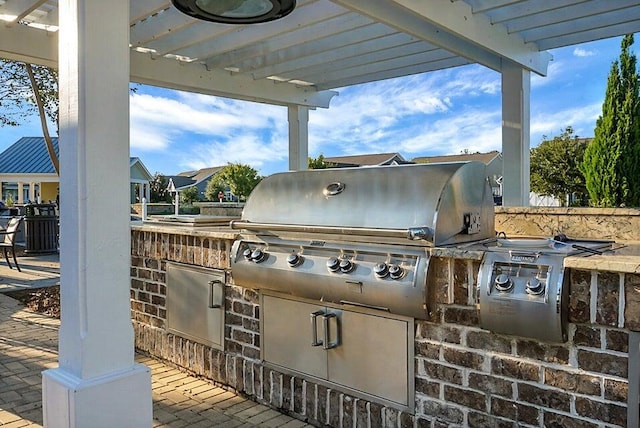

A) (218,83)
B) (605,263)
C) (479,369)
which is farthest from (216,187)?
(605,263)

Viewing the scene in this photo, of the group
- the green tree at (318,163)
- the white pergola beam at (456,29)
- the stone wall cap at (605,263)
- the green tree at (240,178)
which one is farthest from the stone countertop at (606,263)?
the green tree at (240,178)

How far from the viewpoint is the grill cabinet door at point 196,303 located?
10.2 feet

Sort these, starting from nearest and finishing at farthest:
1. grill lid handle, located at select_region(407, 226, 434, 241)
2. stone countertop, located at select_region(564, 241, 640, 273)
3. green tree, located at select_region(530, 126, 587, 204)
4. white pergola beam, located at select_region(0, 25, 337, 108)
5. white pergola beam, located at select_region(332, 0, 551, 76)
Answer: stone countertop, located at select_region(564, 241, 640, 273), grill lid handle, located at select_region(407, 226, 434, 241), white pergola beam, located at select_region(332, 0, 551, 76), white pergola beam, located at select_region(0, 25, 337, 108), green tree, located at select_region(530, 126, 587, 204)

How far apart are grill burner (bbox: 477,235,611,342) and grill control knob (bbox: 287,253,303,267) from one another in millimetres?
934

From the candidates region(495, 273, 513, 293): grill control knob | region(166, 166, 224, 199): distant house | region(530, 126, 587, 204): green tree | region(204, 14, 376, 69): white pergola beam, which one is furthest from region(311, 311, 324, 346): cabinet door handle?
region(166, 166, 224, 199): distant house

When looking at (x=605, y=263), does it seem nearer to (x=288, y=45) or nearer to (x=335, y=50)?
(x=288, y=45)

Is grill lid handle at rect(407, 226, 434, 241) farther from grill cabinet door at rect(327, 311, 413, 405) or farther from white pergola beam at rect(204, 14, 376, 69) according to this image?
white pergola beam at rect(204, 14, 376, 69)

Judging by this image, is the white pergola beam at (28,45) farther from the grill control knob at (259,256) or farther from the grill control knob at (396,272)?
the grill control knob at (396,272)

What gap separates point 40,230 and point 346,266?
952 cm

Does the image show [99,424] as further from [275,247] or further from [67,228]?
[275,247]

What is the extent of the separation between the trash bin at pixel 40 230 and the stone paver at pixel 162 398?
644 centimetres

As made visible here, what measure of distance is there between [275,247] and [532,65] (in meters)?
3.53

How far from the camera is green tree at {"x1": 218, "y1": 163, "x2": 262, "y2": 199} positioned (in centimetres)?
2548

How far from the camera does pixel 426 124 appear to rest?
24438 millimetres
